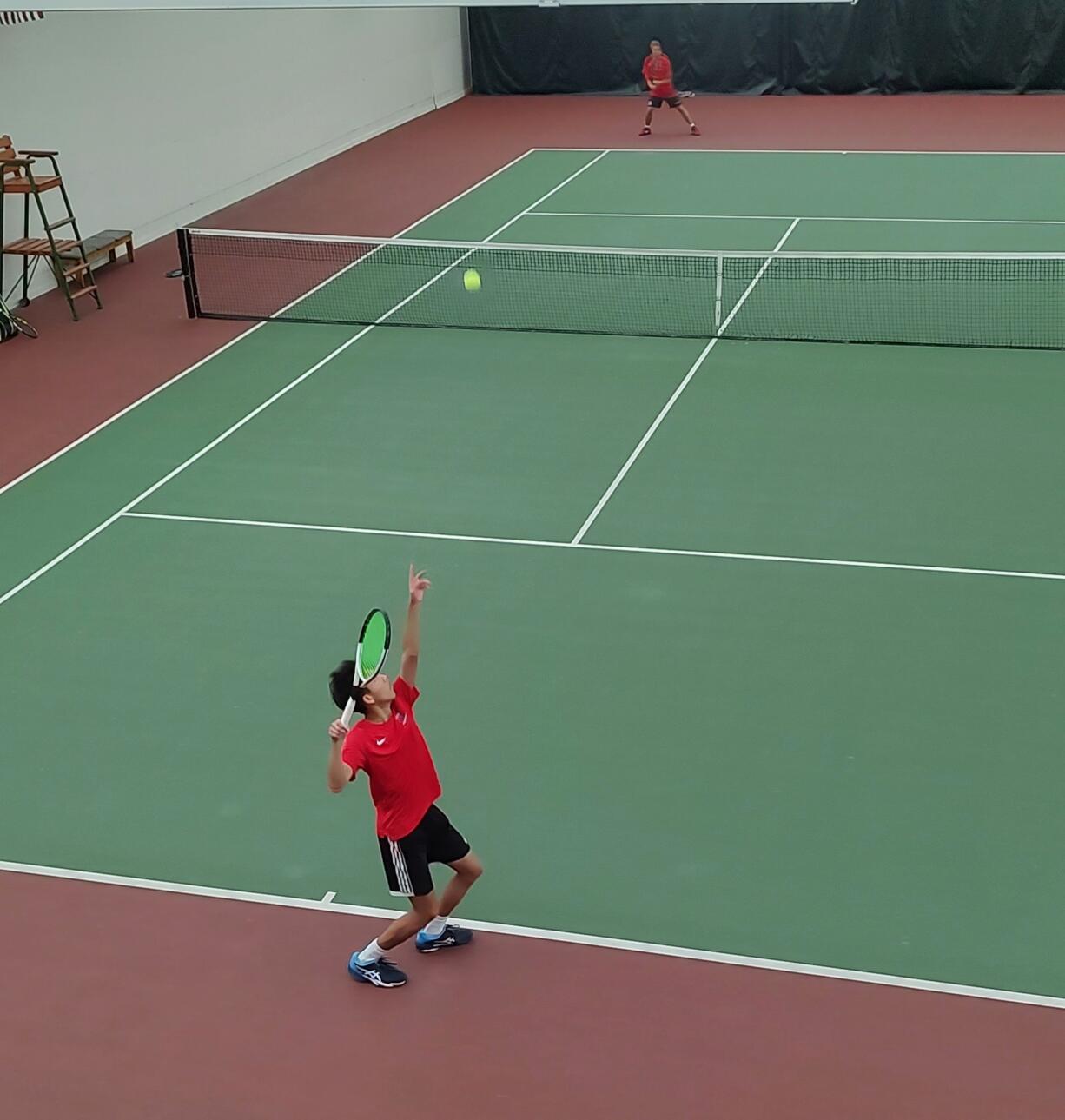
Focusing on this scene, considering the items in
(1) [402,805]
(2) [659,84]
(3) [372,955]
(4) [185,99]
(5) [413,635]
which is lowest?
(3) [372,955]

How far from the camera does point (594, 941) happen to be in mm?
5344

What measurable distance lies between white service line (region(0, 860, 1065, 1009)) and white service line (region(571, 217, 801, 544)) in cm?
319

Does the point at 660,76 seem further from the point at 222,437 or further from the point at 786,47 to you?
the point at 222,437

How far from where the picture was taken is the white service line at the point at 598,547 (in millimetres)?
7793

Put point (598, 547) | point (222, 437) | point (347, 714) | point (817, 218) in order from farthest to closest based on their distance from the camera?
point (817, 218) → point (222, 437) → point (598, 547) → point (347, 714)

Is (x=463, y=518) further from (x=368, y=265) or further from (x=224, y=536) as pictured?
(x=368, y=265)

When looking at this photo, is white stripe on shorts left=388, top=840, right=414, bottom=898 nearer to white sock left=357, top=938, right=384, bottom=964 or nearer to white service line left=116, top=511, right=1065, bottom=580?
white sock left=357, top=938, right=384, bottom=964

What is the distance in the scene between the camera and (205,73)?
1586 centimetres

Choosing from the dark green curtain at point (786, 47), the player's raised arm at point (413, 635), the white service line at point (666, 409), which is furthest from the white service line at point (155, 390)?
the dark green curtain at point (786, 47)

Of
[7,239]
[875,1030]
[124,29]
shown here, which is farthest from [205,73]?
[875,1030]

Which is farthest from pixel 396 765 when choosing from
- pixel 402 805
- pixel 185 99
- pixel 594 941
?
pixel 185 99

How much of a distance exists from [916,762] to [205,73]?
40.0 feet

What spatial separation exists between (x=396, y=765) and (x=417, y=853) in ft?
1.11

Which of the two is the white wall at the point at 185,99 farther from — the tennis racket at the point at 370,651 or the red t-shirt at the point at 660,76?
the tennis racket at the point at 370,651
